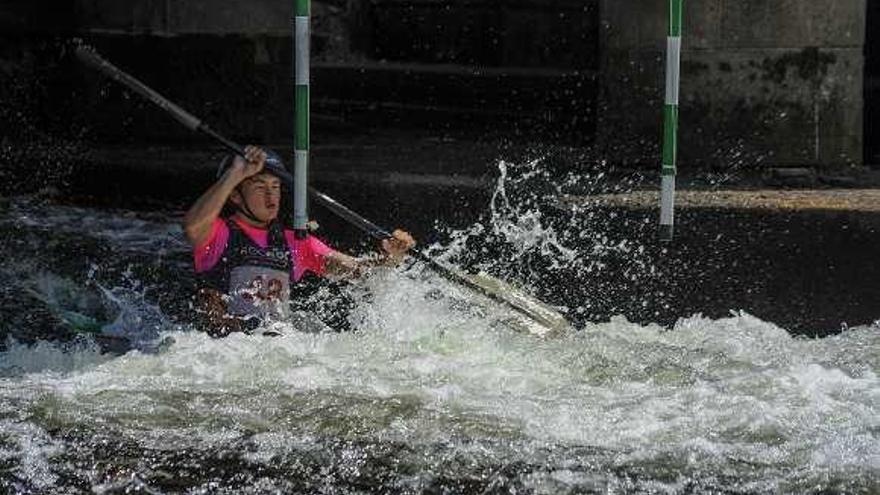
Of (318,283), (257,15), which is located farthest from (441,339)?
(257,15)

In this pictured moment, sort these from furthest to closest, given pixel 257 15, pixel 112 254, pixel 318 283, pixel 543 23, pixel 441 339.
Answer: pixel 543 23 < pixel 257 15 < pixel 112 254 < pixel 318 283 < pixel 441 339

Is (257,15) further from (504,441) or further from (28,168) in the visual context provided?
(504,441)

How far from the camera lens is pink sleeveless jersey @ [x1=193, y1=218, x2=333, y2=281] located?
6.36 metres

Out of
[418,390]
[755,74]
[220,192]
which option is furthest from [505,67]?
[418,390]

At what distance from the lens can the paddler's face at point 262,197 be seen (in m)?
6.39

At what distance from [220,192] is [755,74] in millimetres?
2905

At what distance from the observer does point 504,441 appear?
4914 mm

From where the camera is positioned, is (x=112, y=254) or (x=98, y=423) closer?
(x=98, y=423)

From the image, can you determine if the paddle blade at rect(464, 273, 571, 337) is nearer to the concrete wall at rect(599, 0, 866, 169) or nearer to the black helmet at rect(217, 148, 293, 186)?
the black helmet at rect(217, 148, 293, 186)

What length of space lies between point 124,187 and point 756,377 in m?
3.84

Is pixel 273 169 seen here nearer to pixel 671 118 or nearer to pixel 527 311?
pixel 527 311

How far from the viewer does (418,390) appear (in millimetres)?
5574

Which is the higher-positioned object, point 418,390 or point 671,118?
point 671,118

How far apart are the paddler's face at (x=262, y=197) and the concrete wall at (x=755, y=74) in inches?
87.6
